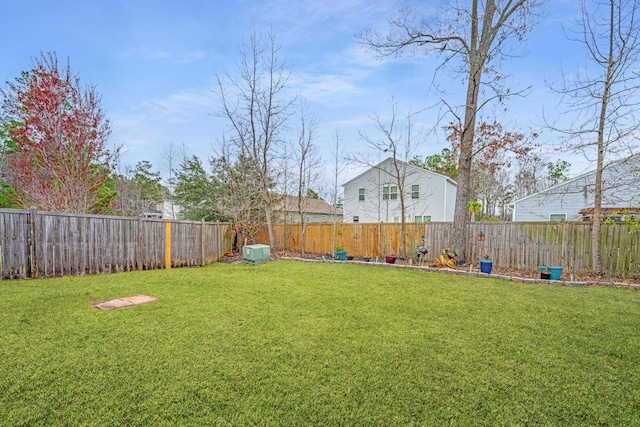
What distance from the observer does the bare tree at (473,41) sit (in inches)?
320

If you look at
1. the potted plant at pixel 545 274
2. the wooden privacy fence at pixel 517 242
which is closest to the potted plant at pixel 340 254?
the wooden privacy fence at pixel 517 242

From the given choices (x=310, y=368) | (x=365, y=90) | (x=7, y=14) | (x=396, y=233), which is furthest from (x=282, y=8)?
(x=310, y=368)

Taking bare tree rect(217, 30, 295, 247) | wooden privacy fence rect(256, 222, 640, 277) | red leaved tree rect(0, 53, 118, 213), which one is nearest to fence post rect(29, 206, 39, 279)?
red leaved tree rect(0, 53, 118, 213)

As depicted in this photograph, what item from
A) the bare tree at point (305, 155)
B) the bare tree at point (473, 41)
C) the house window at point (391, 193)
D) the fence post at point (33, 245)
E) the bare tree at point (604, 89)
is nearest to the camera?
the fence post at point (33, 245)

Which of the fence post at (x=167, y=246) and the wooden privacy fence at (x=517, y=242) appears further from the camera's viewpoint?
the fence post at (x=167, y=246)

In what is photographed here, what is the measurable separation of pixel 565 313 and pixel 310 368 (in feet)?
12.3

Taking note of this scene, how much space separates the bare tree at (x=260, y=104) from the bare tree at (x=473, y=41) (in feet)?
17.0

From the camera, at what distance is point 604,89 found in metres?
6.49

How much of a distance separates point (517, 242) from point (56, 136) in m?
12.4

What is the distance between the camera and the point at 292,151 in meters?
12.4

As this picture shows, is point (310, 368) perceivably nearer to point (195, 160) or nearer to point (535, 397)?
point (535, 397)

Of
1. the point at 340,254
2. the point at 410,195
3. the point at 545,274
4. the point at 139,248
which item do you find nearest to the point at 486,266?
the point at 545,274

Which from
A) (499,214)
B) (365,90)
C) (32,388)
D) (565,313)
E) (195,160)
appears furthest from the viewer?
(499,214)

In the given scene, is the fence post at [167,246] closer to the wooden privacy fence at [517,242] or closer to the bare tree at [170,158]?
the wooden privacy fence at [517,242]
